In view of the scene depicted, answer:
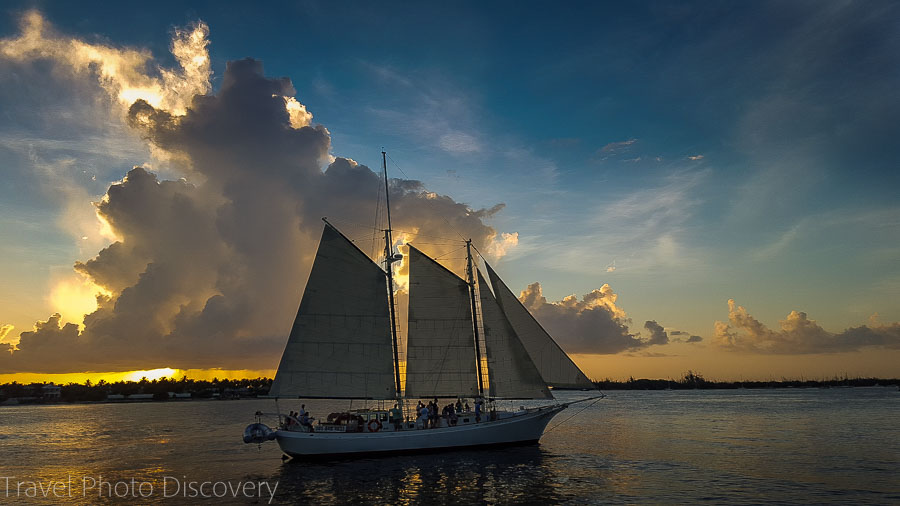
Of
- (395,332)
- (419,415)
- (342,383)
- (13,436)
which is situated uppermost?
(395,332)

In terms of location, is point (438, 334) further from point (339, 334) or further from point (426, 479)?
point (426, 479)

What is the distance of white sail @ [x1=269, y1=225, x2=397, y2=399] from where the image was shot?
146 ft

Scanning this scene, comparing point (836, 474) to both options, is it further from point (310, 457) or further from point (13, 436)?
point (13, 436)

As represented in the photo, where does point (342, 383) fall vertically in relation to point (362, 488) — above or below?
above

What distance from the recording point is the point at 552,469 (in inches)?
1619

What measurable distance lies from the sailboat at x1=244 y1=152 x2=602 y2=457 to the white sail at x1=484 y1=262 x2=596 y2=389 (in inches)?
3.4

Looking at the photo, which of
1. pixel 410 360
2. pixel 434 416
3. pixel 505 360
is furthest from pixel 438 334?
pixel 434 416

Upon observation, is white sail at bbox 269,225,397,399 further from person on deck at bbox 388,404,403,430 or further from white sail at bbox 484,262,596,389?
white sail at bbox 484,262,596,389

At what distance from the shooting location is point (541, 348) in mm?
48500

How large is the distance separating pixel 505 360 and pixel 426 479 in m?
14.4

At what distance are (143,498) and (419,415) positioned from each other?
20634 mm

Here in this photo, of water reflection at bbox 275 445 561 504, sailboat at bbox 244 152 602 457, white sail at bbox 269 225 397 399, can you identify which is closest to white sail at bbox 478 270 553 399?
sailboat at bbox 244 152 602 457

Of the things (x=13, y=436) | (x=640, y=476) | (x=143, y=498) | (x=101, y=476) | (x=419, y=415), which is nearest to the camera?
(x=143, y=498)

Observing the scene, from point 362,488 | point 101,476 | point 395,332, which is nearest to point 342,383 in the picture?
point 395,332
